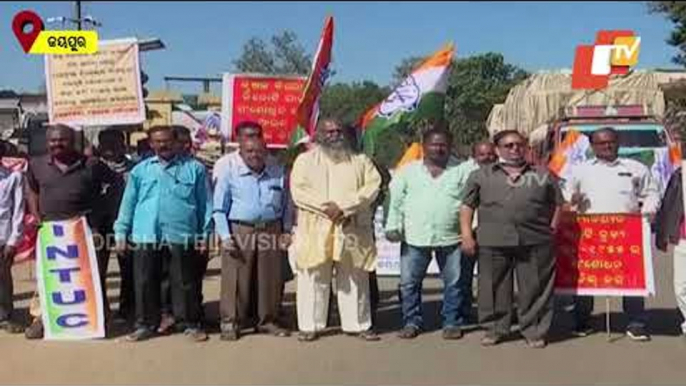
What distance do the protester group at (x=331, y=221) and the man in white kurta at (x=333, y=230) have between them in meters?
0.01

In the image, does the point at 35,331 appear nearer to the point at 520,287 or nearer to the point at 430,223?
the point at 430,223

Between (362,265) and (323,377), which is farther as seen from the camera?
(362,265)

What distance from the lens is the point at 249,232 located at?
24.7 feet

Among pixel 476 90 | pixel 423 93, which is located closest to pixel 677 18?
pixel 476 90

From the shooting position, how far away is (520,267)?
288 inches

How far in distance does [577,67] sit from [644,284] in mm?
3008

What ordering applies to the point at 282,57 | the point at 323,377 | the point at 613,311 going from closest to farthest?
the point at 323,377
the point at 613,311
the point at 282,57

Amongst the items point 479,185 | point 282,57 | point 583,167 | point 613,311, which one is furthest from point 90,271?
point 282,57

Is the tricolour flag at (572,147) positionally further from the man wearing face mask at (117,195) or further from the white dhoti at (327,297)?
the man wearing face mask at (117,195)

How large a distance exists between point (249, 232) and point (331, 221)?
68 cm

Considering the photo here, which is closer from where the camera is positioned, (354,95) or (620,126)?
(620,126)

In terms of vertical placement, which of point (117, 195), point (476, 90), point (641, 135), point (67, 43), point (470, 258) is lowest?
point (470, 258)

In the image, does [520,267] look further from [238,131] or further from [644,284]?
[238,131]

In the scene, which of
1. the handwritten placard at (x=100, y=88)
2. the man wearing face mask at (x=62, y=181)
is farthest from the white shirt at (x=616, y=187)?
the man wearing face mask at (x=62, y=181)
